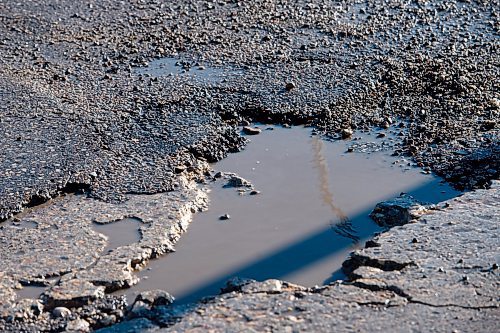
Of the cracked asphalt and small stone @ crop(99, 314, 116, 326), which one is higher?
the cracked asphalt

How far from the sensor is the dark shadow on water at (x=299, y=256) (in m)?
3.65

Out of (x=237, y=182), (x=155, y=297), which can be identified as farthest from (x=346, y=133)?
(x=155, y=297)

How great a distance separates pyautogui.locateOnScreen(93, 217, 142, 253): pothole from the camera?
385 centimetres

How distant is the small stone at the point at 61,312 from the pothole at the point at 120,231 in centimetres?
46

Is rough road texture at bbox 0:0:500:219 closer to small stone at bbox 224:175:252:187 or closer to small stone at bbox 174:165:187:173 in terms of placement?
small stone at bbox 174:165:187:173

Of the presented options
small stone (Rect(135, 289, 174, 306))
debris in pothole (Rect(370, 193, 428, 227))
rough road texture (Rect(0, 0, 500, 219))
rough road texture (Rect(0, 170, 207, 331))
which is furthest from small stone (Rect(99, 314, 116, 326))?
debris in pothole (Rect(370, 193, 428, 227))

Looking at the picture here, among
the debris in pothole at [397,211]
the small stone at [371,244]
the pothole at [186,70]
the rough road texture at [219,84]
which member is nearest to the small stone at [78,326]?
the rough road texture at [219,84]

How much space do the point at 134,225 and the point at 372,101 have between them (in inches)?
73.3

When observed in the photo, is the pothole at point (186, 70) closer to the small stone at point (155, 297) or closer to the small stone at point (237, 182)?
the small stone at point (237, 182)

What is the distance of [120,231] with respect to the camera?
395 centimetres

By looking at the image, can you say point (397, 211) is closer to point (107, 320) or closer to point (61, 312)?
point (107, 320)

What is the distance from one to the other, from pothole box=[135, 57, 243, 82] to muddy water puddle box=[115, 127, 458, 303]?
72cm

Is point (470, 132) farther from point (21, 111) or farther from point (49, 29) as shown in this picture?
point (49, 29)

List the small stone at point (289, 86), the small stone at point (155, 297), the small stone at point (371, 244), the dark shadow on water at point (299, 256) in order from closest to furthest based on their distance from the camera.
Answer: the small stone at point (155, 297) → the dark shadow on water at point (299, 256) → the small stone at point (371, 244) → the small stone at point (289, 86)
